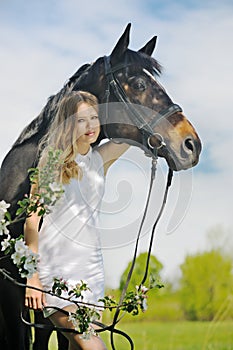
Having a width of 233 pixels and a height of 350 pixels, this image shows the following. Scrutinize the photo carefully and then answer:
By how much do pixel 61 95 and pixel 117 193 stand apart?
49cm

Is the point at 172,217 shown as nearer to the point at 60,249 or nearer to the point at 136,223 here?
the point at 136,223

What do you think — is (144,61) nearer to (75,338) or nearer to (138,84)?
(138,84)

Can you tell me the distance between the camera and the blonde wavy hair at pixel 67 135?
116 inches

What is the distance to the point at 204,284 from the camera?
862 centimetres

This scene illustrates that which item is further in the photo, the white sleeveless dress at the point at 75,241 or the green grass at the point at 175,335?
the green grass at the point at 175,335

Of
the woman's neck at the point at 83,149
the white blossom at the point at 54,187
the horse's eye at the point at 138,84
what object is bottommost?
the white blossom at the point at 54,187

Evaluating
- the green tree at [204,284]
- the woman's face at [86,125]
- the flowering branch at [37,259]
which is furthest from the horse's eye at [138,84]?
the green tree at [204,284]

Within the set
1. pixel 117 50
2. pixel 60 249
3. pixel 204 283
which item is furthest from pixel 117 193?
pixel 204 283

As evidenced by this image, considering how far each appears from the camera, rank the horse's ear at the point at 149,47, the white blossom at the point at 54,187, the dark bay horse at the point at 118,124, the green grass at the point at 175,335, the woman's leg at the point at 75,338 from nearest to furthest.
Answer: the white blossom at the point at 54,187 < the woman's leg at the point at 75,338 < the dark bay horse at the point at 118,124 < the horse's ear at the point at 149,47 < the green grass at the point at 175,335

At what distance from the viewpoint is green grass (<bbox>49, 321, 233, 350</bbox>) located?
22.3 ft

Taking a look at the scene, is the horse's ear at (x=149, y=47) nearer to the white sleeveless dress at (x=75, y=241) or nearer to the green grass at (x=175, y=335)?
the white sleeveless dress at (x=75, y=241)

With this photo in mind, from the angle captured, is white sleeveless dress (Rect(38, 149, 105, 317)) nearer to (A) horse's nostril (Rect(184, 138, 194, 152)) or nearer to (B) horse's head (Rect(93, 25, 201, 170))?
(B) horse's head (Rect(93, 25, 201, 170))

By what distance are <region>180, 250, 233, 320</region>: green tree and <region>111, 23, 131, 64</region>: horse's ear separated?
5088 millimetres

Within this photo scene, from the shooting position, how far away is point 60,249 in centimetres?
292
